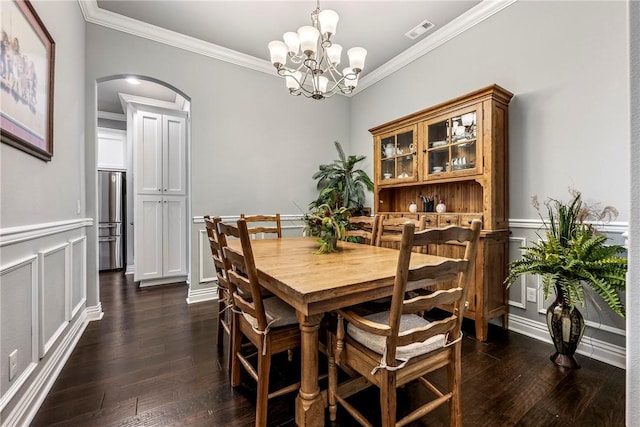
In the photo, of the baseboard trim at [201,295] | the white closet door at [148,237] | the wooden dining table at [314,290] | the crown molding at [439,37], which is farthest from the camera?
the white closet door at [148,237]

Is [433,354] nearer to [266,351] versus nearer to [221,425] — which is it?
[266,351]

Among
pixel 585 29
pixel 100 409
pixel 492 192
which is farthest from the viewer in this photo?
pixel 492 192

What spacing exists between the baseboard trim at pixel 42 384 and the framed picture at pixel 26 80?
1.20 metres

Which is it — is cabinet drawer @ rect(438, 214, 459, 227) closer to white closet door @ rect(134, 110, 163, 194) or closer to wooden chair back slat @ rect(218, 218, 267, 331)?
wooden chair back slat @ rect(218, 218, 267, 331)

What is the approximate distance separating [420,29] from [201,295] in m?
3.76

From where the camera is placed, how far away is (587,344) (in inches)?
79.3

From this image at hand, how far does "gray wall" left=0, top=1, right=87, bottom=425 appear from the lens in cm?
124

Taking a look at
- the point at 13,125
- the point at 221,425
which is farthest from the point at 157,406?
the point at 13,125

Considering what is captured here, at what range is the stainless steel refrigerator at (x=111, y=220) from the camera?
15.0 ft

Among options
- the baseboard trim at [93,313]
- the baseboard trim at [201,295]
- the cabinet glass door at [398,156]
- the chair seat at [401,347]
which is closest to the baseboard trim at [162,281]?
the baseboard trim at [201,295]

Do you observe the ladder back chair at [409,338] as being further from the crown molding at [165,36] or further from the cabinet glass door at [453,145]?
the crown molding at [165,36]

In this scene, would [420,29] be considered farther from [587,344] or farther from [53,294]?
[53,294]

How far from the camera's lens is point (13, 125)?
129 cm

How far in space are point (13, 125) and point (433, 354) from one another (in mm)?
2147
